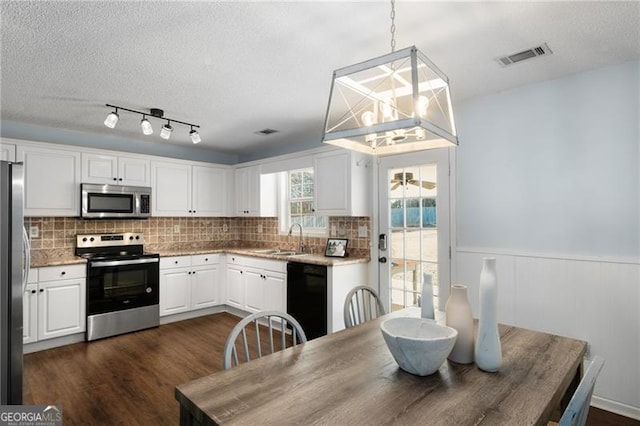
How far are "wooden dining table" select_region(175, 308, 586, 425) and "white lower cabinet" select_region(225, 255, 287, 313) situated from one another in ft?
8.16

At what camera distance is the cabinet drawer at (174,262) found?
171 inches

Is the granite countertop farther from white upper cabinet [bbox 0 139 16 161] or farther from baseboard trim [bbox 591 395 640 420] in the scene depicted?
baseboard trim [bbox 591 395 640 420]

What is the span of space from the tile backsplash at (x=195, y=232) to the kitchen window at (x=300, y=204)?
151 mm

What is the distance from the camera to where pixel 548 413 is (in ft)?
3.70

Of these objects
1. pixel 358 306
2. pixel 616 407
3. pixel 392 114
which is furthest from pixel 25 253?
pixel 616 407

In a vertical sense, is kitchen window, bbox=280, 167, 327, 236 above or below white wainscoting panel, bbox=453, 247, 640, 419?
above

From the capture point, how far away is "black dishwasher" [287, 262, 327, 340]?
3.55 m

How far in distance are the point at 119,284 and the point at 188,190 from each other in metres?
1.53

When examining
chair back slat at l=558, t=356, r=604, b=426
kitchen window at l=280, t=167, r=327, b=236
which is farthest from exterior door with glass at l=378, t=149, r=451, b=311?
chair back slat at l=558, t=356, r=604, b=426

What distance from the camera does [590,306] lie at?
2.49 metres

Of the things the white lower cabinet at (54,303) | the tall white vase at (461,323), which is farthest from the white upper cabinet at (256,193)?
the tall white vase at (461,323)

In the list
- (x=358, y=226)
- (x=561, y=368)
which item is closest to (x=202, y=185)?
(x=358, y=226)

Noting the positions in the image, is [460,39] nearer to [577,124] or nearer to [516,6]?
[516,6]

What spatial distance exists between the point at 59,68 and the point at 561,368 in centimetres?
342
